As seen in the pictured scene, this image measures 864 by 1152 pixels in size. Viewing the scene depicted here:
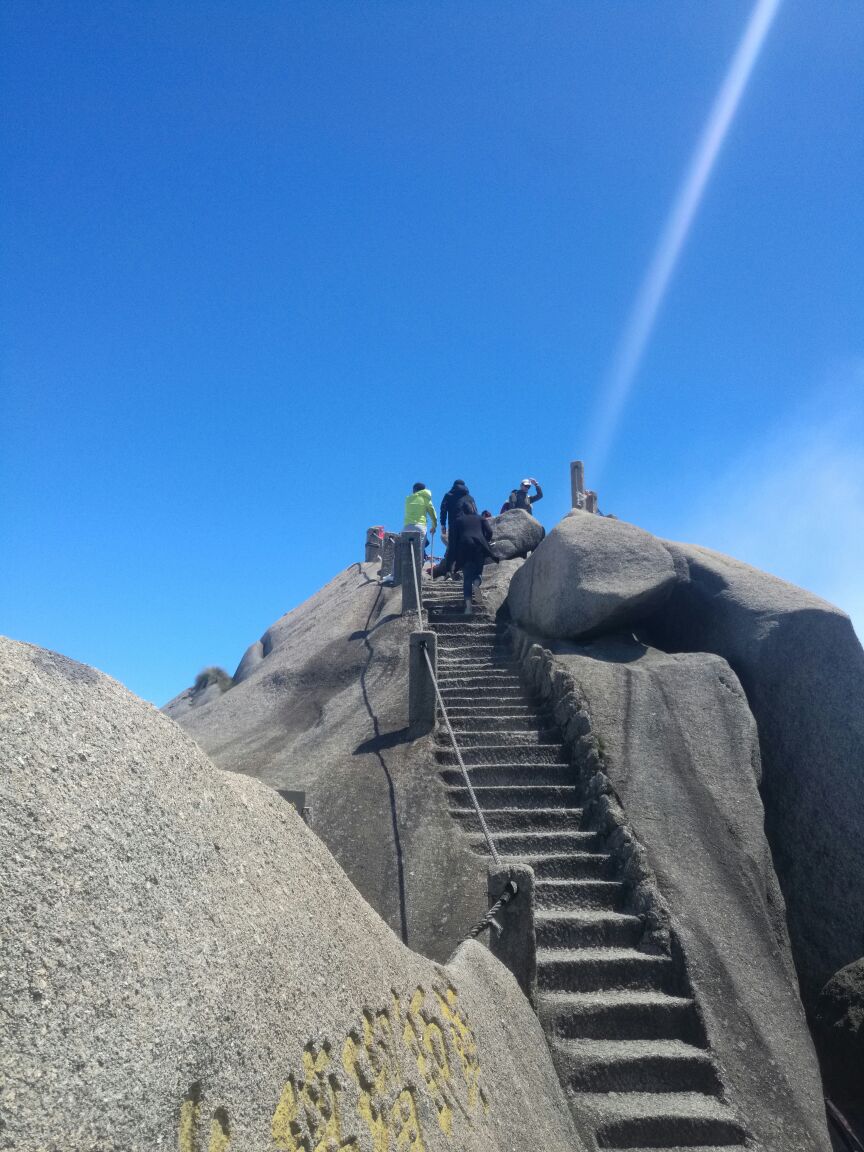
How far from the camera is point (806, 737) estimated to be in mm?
8883

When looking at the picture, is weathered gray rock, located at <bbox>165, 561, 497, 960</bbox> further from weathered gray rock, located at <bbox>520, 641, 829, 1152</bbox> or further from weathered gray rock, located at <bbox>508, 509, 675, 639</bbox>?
weathered gray rock, located at <bbox>508, 509, 675, 639</bbox>

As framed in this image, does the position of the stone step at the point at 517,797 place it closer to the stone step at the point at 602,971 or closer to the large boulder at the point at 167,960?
the stone step at the point at 602,971

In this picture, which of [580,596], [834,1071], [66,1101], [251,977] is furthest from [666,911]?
[66,1101]

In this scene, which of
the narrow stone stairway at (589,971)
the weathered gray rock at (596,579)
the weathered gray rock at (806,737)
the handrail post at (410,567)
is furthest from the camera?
the handrail post at (410,567)

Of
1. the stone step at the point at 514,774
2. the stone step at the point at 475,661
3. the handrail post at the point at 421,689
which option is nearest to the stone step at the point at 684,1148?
the stone step at the point at 514,774

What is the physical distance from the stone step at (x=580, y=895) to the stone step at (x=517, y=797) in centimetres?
112

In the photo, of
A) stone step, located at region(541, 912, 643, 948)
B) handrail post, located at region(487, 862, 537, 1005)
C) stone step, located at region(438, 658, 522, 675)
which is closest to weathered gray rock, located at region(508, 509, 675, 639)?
stone step, located at region(438, 658, 522, 675)

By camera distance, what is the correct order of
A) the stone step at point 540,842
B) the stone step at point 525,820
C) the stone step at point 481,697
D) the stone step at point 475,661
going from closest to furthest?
the stone step at point 540,842 → the stone step at point 525,820 → the stone step at point 481,697 → the stone step at point 475,661

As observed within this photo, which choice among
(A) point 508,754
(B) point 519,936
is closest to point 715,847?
(A) point 508,754

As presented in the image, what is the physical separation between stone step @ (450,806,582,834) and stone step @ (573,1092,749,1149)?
2.50 metres

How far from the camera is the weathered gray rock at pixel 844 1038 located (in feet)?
21.8

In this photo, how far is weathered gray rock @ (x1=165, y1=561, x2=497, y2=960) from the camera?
22.6 ft

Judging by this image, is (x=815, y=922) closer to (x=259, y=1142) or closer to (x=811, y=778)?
(x=811, y=778)

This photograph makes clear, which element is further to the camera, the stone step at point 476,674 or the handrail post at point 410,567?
the handrail post at point 410,567
